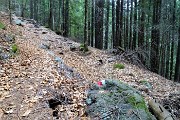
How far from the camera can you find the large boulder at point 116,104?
6.65 metres

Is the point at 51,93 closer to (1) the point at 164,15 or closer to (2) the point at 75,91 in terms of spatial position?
(2) the point at 75,91

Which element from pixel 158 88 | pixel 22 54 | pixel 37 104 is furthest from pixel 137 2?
pixel 37 104

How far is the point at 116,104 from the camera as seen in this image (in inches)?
276

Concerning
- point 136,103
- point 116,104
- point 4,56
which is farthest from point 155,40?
point 116,104

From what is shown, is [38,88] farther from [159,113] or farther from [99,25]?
[99,25]

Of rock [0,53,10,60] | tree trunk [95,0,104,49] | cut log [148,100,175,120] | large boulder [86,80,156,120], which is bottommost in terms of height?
cut log [148,100,175,120]

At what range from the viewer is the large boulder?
21.8ft

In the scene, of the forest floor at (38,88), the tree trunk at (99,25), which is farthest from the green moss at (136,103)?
the tree trunk at (99,25)

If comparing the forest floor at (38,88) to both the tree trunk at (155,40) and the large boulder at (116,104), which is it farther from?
the tree trunk at (155,40)

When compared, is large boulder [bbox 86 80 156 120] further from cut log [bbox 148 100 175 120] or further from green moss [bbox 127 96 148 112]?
cut log [bbox 148 100 175 120]

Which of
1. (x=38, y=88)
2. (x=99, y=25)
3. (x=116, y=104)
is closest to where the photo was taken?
(x=116, y=104)

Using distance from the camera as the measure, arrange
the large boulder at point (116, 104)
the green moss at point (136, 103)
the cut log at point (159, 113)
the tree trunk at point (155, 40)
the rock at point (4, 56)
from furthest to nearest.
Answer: the tree trunk at point (155, 40), the rock at point (4, 56), the cut log at point (159, 113), the green moss at point (136, 103), the large boulder at point (116, 104)

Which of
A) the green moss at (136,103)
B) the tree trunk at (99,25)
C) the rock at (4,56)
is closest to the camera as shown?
the green moss at (136,103)

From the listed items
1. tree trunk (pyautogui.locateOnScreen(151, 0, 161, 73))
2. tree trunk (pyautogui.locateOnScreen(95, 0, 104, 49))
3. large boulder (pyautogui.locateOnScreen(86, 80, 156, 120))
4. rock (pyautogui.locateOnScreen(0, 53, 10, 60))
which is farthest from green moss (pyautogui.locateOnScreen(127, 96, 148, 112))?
tree trunk (pyautogui.locateOnScreen(95, 0, 104, 49))
